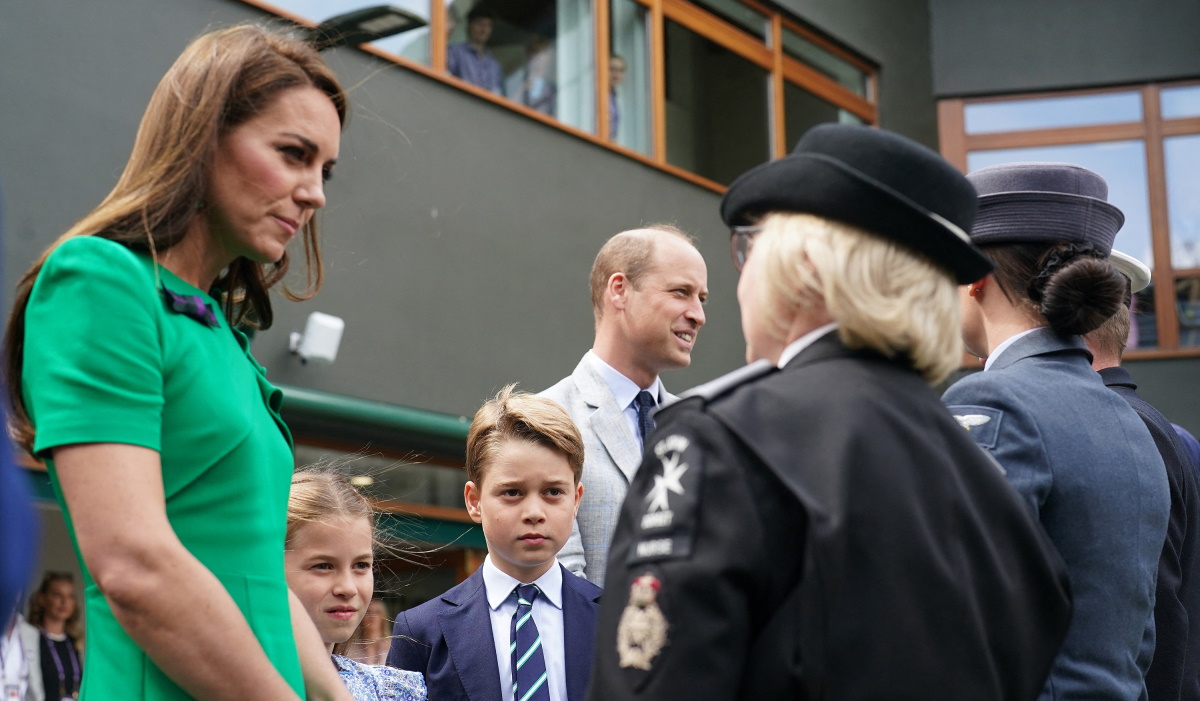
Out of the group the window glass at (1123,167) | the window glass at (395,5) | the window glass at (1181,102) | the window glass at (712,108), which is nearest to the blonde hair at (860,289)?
the window glass at (395,5)

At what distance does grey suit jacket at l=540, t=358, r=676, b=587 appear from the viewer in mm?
3453

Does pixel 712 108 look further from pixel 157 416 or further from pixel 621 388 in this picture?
pixel 157 416

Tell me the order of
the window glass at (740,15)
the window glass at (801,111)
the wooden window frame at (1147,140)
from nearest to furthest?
the window glass at (740,15), the window glass at (801,111), the wooden window frame at (1147,140)

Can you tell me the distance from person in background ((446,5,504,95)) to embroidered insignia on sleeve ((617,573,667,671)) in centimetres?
761

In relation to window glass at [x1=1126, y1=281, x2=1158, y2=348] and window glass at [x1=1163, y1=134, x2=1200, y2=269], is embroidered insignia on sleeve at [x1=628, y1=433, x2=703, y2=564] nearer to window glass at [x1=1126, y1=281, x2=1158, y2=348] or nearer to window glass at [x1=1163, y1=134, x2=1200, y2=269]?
window glass at [x1=1126, y1=281, x2=1158, y2=348]

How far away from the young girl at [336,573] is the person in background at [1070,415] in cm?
141

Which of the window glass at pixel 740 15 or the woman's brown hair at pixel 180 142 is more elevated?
the window glass at pixel 740 15

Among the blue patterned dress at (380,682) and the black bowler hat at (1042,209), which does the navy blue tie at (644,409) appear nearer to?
the blue patterned dress at (380,682)

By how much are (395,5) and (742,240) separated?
6.76 m

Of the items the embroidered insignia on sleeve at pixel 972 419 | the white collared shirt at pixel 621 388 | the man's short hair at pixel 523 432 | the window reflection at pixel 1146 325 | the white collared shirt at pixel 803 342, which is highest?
the window reflection at pixel 1146 325

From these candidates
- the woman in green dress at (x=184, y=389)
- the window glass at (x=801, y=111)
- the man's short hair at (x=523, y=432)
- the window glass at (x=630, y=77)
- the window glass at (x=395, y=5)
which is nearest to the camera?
the woman in green dress at (x=184, y=389)

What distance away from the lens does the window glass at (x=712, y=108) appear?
10.6 m

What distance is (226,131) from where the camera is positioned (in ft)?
6.28

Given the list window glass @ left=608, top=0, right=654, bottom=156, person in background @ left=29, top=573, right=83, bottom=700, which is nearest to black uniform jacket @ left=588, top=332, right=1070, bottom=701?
person in background @ left=29, top=573, right=83, bottom=700
